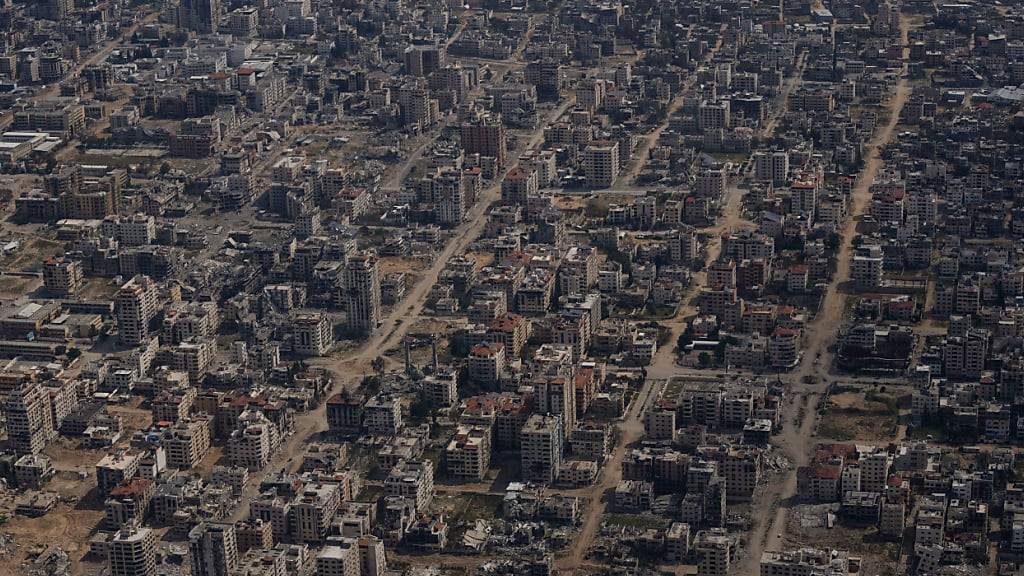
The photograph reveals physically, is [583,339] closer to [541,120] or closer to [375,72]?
[541,120]

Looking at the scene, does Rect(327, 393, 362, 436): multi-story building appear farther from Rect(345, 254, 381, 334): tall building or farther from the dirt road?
the dirt road

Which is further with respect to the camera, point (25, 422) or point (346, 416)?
point (346, 416)

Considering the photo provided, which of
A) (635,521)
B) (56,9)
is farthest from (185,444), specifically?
(56,9)

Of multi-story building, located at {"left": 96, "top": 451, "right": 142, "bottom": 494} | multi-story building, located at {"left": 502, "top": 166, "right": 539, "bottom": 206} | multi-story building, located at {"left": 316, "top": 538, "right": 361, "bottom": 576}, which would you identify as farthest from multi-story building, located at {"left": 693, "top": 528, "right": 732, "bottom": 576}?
multi-story building, located at {"left": 502, "top": 166, "right": 539, "bottom": 206}

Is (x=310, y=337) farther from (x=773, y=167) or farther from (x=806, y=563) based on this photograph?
(x=773, y=167)

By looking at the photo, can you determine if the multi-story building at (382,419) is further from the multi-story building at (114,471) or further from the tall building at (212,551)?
the tall building at (212,551)

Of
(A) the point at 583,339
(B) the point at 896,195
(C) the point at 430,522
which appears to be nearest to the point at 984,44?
(B) the point at 896,195
